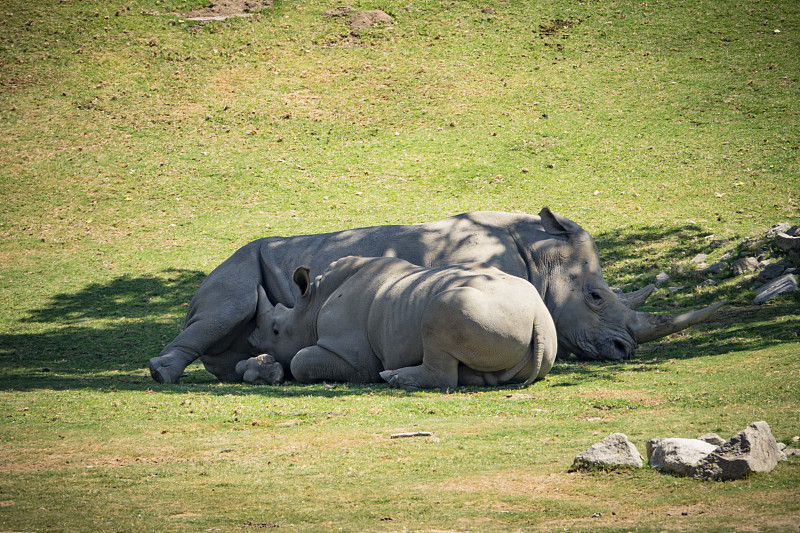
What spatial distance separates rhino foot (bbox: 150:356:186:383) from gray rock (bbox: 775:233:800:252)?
9.51m

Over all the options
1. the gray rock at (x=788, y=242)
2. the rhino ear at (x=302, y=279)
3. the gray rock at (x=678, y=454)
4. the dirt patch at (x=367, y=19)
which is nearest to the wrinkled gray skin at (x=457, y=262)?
the rhino ear at (x=302, y=279)

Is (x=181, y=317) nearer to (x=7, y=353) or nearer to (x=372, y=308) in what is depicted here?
(x=7, y=353)

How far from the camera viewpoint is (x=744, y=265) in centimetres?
1469

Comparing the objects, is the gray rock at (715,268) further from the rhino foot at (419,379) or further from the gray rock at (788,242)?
the rhino foot at (419,379)

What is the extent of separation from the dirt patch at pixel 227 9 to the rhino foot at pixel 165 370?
890 inches

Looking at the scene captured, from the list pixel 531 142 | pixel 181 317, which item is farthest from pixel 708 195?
pixel 181 317

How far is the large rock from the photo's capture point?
5.77 meters

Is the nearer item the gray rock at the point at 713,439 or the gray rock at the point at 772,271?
the gray rock at the point at 713,439

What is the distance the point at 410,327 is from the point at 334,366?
1.24 meters

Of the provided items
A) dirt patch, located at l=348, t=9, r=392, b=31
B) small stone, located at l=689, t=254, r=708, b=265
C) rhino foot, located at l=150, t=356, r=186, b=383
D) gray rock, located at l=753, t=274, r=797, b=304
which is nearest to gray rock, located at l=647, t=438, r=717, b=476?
rhino foot, located at l=150, t=356, r=186, b=383

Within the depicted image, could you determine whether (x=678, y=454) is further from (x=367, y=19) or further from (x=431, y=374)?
(x=367, y=19)

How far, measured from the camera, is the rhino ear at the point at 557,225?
1242 centimetres

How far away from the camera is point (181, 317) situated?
16312 millimetres

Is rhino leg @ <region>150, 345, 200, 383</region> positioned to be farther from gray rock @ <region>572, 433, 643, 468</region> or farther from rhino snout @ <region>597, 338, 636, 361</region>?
gray rock @ <region>572, 433, 643, 468</region>
